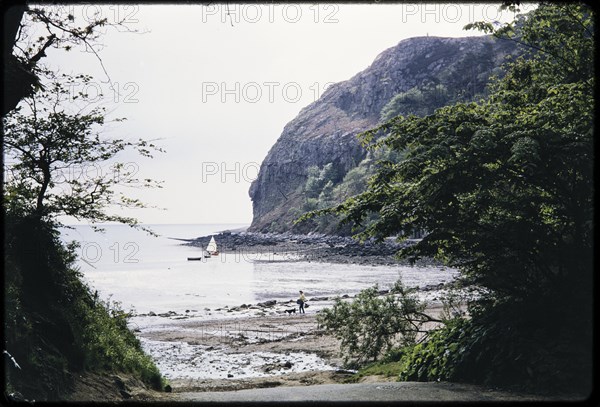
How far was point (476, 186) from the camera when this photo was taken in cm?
973

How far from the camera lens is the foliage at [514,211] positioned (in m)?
8.93

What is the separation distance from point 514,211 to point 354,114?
569 ft

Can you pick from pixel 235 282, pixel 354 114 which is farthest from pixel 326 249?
pixel 354 114

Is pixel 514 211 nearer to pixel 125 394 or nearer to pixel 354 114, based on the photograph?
pixel 125 394

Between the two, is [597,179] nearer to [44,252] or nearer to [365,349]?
[365,349]

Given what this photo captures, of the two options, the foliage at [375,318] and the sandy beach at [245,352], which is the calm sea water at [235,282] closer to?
the sandy beach at [245,352]

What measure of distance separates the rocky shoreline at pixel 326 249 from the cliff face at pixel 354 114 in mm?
29638

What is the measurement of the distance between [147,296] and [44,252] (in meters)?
37.2

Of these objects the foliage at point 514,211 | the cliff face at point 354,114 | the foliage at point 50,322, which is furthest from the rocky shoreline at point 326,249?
the foliage at point 50,322

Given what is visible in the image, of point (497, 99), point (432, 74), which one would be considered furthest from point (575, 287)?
point (432, 74)

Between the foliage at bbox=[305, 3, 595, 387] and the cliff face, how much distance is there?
124841 mm

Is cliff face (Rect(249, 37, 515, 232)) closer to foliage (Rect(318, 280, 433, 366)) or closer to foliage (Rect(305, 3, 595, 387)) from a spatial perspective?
foliage (Rect(318, 280, 433, 366))

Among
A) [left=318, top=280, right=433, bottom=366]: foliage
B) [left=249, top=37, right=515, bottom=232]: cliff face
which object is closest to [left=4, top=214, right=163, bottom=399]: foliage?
[left=318, top=280, right=433, bottom=366]: foliage

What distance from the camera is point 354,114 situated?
17988 cm
